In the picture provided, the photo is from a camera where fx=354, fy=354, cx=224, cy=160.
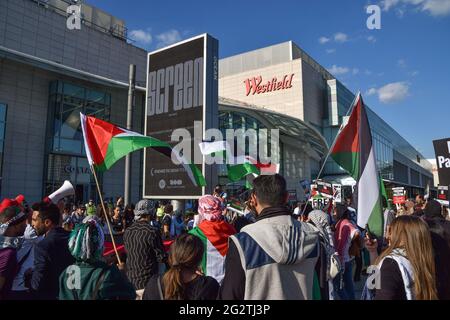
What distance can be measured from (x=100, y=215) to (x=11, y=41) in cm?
1630

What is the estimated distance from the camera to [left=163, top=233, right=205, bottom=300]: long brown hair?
226 centimetres

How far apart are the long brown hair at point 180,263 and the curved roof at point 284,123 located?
27252mm

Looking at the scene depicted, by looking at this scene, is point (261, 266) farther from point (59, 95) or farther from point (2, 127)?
point (59, 95)

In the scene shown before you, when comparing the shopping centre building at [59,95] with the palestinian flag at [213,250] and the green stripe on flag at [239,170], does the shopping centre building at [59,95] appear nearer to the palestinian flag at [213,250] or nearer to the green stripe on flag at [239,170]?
the green stripe on flag at [239,170]

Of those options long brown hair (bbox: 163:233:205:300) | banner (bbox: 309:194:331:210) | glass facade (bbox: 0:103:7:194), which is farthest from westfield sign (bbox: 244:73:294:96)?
long brown hair (bbox: 163:233:205:300)

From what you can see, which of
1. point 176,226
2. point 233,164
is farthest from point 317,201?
point 176,226

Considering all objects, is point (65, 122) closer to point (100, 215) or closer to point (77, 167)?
point (77, 167)

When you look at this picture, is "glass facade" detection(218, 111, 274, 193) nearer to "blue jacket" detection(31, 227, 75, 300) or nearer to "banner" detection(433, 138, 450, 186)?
"banner" detection(433, 138, 450, 186)

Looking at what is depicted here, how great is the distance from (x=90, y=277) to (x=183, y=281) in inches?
24.5

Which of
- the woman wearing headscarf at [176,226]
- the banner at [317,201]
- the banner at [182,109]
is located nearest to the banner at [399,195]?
the banner at [317,201]

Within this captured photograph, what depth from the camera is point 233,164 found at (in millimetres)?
9984

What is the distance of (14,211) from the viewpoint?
11.3 ft

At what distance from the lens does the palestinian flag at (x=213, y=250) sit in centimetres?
363

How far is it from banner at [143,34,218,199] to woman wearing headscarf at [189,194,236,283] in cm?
665
